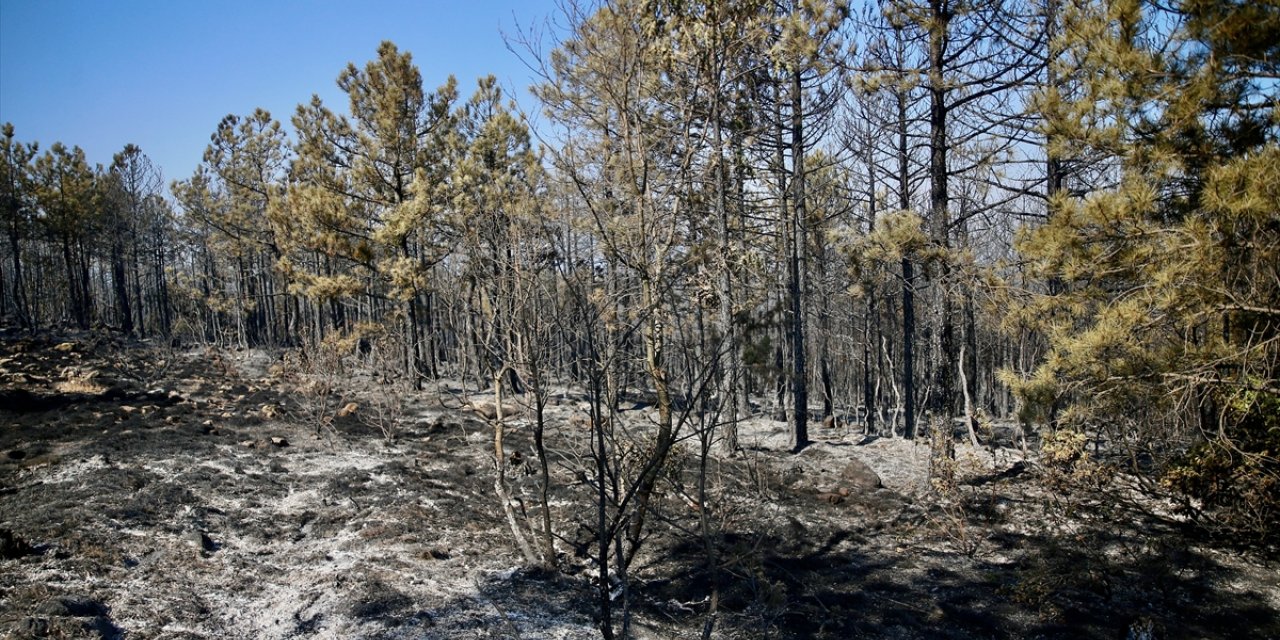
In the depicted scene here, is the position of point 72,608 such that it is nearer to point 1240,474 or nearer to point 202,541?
point 202,541

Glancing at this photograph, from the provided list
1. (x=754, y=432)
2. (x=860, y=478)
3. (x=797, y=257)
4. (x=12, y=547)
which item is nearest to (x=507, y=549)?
(x=754, y=432)

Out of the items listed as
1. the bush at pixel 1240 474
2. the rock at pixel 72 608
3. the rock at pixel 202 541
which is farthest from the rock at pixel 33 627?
the bush at pixel 1240 474

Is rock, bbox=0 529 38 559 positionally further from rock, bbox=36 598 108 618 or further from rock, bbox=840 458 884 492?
rock, bbox=840 458 884 492

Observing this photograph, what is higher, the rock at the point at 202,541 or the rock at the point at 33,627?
the rock at the point at 33,627

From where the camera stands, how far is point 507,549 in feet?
22.0

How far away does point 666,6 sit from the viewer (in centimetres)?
486

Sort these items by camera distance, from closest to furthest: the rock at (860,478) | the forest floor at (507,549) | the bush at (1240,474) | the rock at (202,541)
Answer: the forest floor at (507,549), the bush at (1240,474), the rock at (202,541), the rock at (860,478)

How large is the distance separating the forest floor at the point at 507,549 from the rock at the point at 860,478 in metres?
0.04

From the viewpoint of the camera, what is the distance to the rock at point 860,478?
30.0 feet

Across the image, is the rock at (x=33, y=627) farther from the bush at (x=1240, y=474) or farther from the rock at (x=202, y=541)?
the bush at (x=1240, y=474)

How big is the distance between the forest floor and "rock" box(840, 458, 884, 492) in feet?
0.13

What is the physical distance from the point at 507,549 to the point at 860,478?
5.07 m

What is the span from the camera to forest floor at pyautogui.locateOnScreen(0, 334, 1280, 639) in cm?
502

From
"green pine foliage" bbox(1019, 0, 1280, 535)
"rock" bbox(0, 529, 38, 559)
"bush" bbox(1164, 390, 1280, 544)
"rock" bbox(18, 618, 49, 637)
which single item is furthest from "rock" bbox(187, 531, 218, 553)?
"bush" bbox(1164, 390, 1280, 544)
